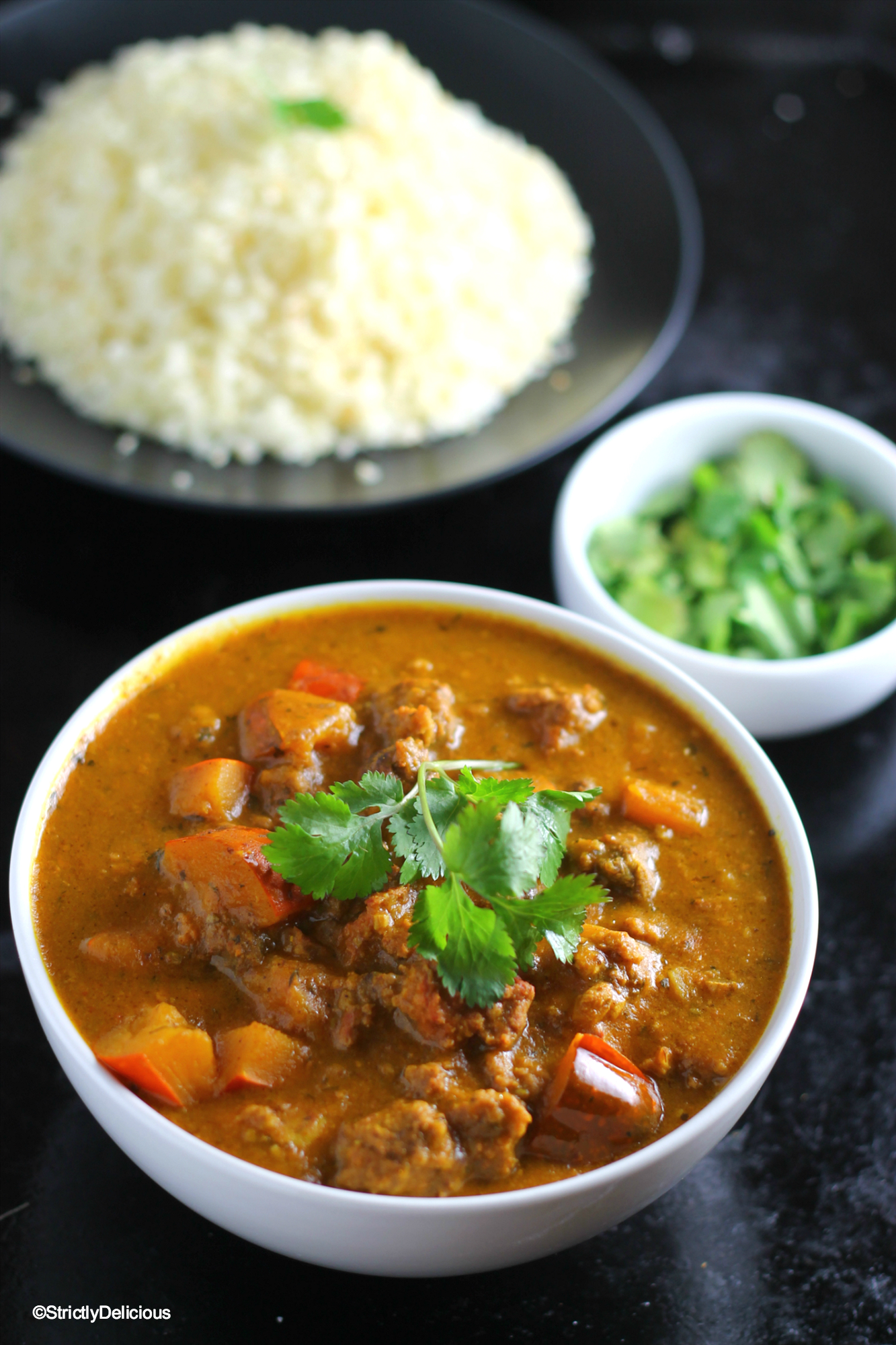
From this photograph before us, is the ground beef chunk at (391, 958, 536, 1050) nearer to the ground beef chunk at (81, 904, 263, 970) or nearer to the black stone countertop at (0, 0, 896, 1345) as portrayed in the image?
the ground beef chunk at (81, 904, 263, 970)

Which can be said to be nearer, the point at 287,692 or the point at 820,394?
the point at 287,692

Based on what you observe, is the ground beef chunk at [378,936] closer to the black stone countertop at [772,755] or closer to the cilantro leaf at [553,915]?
the cilantro leaf at [553,915]

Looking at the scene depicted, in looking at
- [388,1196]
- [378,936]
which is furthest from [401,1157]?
[378,936]

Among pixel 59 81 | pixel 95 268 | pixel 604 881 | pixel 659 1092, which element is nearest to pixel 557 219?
pixel 95 268

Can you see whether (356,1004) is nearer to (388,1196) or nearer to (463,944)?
(463,944)

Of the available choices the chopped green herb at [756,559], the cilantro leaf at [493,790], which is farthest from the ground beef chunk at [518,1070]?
the chopped green herb at [756,559]

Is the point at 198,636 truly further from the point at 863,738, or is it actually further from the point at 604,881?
the point at 863,738

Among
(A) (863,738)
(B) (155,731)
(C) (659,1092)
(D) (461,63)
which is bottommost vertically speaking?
(A) (863,738)
